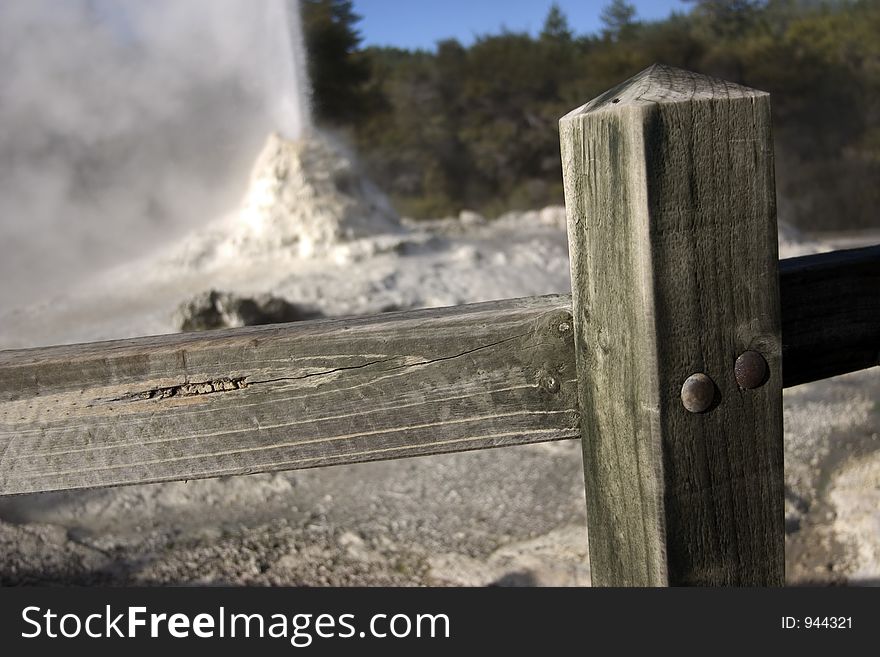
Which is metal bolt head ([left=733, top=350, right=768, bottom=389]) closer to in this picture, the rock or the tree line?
the rock

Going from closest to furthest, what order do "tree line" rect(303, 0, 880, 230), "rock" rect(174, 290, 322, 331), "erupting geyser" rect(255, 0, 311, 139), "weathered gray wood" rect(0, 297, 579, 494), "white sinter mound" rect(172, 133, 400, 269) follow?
"weathered gray wood" rect(0, 297, 579, 494), "rock" rect(174, 290, 322, 331), "white sinter mound" rect(172, 133, 400, 269), "erupting geyser" rect(255, 0, 311, 139), "tree line" rect(303, 0, 880, 230)

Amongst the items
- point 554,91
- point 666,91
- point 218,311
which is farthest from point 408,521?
point 554,91

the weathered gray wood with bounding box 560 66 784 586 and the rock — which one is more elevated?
the weathered gray wood with bounding box 560 66 784 586

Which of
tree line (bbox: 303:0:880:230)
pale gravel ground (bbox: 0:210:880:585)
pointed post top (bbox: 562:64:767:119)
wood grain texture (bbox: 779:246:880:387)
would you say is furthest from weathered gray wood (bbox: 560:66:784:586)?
tree line (bbox: 303:0:880:230)

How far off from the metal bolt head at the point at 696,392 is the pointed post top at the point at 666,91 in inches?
11.2

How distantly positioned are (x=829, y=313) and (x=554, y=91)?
1723cm

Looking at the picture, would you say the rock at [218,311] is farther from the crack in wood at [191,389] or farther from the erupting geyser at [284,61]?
the crack in wood at [191,389]

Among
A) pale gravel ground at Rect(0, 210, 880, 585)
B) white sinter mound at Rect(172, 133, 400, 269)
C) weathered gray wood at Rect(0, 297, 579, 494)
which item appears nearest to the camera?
weathered gray wood at Rect(0, 297, 579, 494)

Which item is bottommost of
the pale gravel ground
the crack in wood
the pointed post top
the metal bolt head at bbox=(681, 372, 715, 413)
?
the pale gravel ground

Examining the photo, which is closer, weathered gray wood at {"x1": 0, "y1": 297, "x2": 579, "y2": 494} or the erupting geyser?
weathered gray wood at {"x1": 0, "y1": 297, "x2": 579, "y2": 494}

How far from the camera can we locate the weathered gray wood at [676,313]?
85cm

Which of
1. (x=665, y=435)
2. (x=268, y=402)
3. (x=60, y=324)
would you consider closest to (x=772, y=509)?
(x=665, y=435)

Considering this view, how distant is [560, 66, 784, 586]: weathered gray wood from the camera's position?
0.85m

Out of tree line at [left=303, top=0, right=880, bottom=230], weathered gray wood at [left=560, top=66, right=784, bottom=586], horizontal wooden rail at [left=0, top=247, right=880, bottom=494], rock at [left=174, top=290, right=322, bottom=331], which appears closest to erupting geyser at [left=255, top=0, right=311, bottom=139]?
rock at [left=174, top=290, right=322, bottom=331]
